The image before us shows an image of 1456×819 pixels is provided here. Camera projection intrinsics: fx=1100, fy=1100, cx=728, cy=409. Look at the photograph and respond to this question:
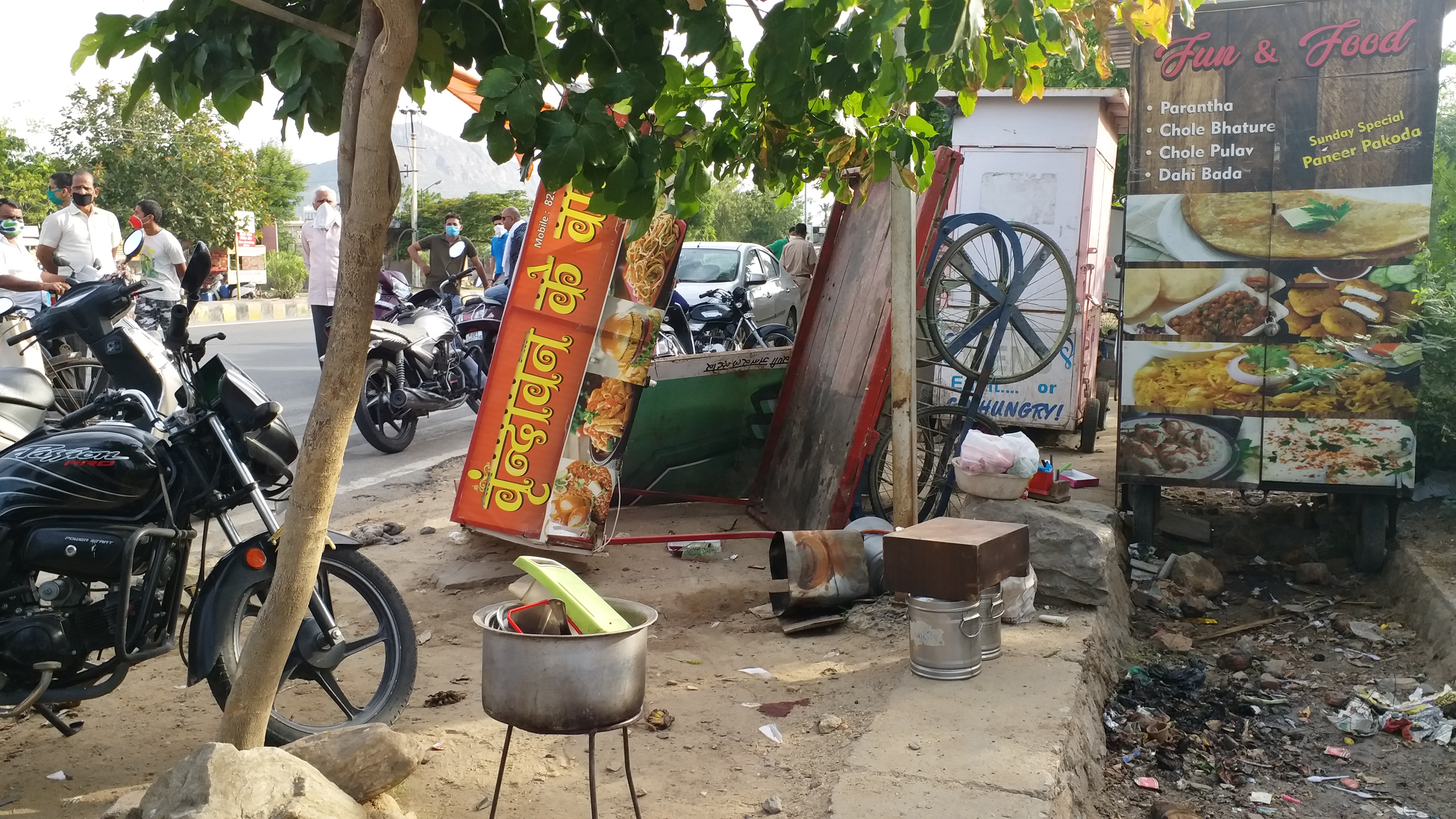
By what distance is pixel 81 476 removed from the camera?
3.19m

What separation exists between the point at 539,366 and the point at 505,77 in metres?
2.98

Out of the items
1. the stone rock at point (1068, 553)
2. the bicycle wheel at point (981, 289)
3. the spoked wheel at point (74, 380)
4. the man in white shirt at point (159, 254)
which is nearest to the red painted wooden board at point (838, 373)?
the bicycle wheel at point (981, 289)

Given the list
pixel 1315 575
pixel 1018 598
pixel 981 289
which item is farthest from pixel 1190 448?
pixel 1018 598

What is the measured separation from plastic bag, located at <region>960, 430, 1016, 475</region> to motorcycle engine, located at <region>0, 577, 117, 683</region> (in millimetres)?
3680

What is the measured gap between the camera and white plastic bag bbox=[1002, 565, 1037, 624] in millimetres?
4711

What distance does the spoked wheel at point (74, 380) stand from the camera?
21.9 ft

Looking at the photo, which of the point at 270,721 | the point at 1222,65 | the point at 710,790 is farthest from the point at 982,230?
Answer: the point at 270,721

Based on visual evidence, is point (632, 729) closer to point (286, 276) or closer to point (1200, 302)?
point (1200, 302)

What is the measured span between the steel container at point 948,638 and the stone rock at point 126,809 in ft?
8.32

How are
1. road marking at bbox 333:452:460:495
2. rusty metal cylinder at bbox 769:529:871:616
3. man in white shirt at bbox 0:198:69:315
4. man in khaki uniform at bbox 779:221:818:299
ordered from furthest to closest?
man in khaki uniform at bbox 779:221:818:299 < man in white shirt at bbox 0:198:69:315 < road marking at bbox 333:452:460:495 < rusty metal cylinder at bbox 769:529:871:616

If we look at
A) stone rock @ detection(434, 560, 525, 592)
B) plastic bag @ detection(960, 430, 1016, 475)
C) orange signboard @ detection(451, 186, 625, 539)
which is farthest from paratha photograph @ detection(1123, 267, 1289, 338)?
stone rock @ detection(434, 560, 525, 592)

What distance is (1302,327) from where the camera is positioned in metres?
6.04

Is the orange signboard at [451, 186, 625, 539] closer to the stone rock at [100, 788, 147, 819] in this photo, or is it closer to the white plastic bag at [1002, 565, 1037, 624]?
the white plastic bag at [1002, 565, 1037, 624]

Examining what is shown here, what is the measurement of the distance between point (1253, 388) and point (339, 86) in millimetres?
5253
